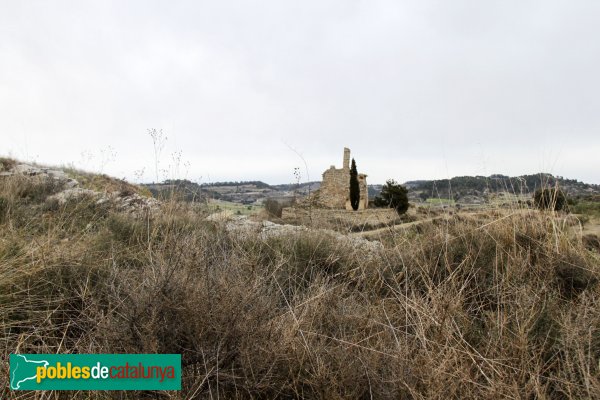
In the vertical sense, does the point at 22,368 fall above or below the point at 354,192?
below

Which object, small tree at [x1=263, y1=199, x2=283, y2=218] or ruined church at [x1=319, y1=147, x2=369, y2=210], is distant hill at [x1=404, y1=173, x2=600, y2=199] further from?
ruined church at [x1=319, y1=147, x2=369, y2=210]

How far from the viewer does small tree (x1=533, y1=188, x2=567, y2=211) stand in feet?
12.0

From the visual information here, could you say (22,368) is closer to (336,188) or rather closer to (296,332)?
(296,332)

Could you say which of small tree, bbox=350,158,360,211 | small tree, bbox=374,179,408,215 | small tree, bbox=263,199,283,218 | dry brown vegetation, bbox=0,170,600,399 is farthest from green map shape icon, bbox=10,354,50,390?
small tree, bbox=350,158,360,211

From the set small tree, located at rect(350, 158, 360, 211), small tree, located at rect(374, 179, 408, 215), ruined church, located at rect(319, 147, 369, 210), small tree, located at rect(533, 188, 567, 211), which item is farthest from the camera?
small tree, located at rect(350, 158, 360, 211)

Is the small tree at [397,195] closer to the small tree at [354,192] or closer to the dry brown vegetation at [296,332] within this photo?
the small tree at [354,192]

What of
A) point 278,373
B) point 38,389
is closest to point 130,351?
point 38,389

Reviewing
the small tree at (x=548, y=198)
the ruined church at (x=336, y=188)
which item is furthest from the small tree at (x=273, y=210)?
the ruined church at (x=336, y=188)

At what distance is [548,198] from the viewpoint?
3.86m

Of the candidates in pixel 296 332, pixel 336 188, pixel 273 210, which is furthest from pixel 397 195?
pixel 296 332

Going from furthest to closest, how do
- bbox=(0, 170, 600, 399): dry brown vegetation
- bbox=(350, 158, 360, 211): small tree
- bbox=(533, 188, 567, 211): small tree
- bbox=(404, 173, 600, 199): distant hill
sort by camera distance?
bbox=(350, 158, 360, 211): small tree → bbox=(404, 173, 600, 199): distant hill → bbox=(533, 188, 567, 211): small tree → bbox=(0, 170, 600, 399): dry brown vegetation

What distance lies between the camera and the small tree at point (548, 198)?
144 inches

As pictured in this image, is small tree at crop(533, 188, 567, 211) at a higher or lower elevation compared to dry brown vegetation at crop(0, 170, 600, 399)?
higher

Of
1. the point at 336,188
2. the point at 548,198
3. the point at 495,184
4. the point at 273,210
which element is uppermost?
the point at 336,188
